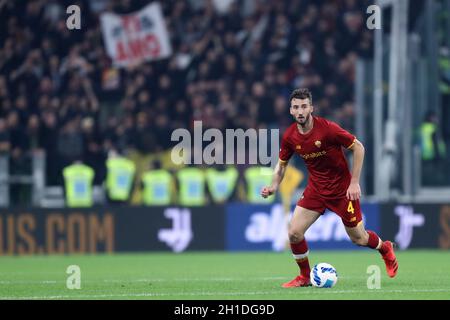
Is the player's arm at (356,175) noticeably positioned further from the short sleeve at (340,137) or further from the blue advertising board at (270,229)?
the blue advertising board at (270,229)

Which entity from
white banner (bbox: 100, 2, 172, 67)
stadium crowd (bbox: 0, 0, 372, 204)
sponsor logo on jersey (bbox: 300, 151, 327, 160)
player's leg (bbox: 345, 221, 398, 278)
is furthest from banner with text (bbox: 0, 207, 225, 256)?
sponsor logo on jersey (bbox: 300, 151, 327, 160)

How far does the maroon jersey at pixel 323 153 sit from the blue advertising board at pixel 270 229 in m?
7.88

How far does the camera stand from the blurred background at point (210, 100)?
781 inches

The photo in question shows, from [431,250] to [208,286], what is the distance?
8.18 metres

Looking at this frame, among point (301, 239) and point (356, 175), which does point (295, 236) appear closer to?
point (301, 239)

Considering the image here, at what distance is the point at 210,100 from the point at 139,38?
5.50ft

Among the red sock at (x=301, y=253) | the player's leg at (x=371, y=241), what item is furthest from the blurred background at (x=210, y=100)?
the red sock at (x=301, y=253)

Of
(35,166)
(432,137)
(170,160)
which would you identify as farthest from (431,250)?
(35,166)

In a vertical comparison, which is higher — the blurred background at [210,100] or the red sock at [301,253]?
the blurred background at [210,100]

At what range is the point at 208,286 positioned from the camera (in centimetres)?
1219

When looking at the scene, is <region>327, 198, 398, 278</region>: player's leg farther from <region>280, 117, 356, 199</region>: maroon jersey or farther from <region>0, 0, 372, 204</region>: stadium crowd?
<region>0, 0, 372, 204</region>: stadium crowd

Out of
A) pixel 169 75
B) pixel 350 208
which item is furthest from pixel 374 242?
pixel 169 75

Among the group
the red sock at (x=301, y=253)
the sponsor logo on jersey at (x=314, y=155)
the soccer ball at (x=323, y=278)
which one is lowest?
the soccer ball at (x=323, y=278)
